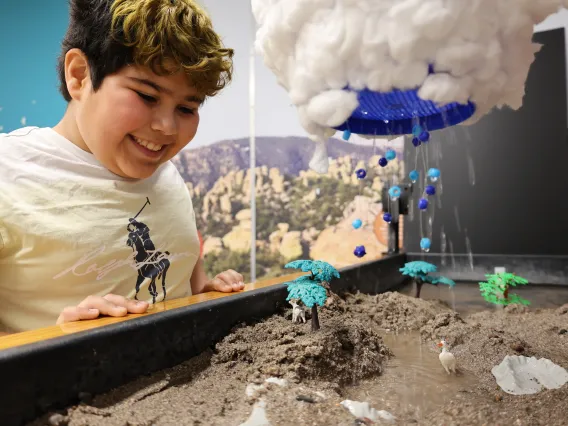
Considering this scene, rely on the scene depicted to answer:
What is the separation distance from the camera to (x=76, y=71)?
1004 mm

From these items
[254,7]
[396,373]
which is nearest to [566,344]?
[396,373]

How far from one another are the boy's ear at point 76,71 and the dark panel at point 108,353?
1.70 feet

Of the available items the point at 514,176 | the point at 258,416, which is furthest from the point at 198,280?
the point at 514,176

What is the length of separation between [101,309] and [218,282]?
1.33 ft

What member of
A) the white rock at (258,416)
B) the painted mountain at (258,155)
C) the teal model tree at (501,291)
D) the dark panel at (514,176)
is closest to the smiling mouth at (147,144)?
the white rock at (258,416)

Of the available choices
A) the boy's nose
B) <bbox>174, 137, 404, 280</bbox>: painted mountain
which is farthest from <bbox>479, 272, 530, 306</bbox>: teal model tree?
<bbox>174, 137, 404, 280</bbox>: painted mountain

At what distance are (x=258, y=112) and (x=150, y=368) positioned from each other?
5.17 m

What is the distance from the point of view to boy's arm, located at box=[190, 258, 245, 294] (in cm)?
118

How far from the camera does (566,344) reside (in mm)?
1171

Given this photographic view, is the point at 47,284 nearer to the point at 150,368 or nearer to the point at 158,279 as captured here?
the point at 158,279

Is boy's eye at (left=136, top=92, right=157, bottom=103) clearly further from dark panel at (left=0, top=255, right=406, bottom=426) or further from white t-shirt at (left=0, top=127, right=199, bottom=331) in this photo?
dark panel at (left=0, top=255, right=406, bottom=426)

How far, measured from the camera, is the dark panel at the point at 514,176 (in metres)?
2.81

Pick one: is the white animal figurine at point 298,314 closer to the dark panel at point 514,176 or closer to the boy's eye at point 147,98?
the boy's eye at point 147,98

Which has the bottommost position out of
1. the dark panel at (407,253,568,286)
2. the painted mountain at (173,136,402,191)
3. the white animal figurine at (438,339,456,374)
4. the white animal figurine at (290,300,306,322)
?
the dark panel at (407,253,568,286)
